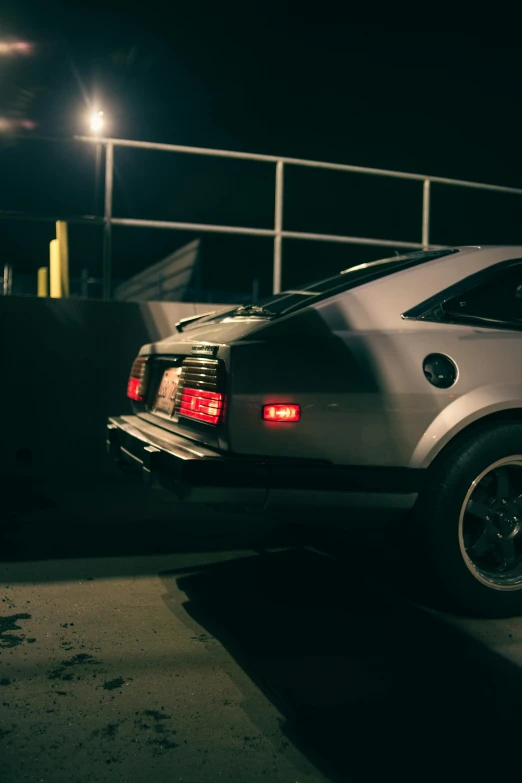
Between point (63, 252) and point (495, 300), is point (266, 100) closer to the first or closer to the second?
point (63, 252)

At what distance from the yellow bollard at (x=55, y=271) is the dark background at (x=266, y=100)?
117cm

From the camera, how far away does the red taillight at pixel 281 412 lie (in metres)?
3.39

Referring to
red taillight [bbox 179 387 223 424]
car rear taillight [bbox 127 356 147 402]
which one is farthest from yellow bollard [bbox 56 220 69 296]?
red taillight [bbox 179 387 223 424]

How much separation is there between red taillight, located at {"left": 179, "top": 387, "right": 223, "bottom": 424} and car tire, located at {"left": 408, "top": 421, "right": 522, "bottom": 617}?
971mm

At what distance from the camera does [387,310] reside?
3.67m

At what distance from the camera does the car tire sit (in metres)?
3.59

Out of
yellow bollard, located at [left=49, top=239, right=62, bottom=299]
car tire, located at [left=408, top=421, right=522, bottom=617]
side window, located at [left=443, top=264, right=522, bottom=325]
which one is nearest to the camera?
car tire, located at [left=408, top=421, right=522, bottom=617]

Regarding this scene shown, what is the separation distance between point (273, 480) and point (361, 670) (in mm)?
806

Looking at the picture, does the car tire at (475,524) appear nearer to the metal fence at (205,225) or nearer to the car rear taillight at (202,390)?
the car rear taillight at (202,390)

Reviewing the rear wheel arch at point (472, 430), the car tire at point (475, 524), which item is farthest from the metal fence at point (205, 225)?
the car tire at point (475, 524)

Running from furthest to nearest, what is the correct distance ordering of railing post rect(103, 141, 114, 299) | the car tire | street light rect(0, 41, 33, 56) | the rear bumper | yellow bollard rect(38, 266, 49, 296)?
yellow bollard rect(38, 266, 49, 296), street light rect(0, 41, 33, 56), railing post rect(103, 141, 114, 299), the car tire, the rear bumper

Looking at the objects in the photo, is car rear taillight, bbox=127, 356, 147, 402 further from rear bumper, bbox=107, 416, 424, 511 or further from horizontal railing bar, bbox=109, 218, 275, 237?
horizontal railing bar, bbox=109, 218, 275, 237

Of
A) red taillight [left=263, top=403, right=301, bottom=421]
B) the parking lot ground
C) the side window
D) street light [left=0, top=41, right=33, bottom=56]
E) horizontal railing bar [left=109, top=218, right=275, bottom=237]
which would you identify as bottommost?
the parking lot ground

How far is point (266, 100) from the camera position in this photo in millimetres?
12492
